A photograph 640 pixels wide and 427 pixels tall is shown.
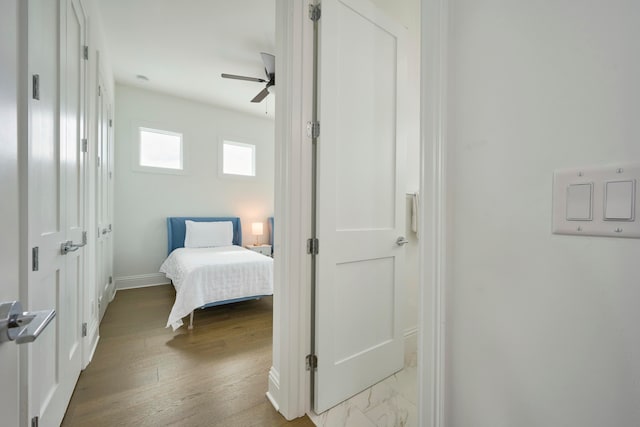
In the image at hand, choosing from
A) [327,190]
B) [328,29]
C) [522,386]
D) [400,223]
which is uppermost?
[328,29]

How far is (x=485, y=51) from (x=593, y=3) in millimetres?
187

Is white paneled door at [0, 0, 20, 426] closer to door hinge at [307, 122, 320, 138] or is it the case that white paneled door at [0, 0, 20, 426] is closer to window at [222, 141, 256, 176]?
door hinge at [307, 122, 320, 138]

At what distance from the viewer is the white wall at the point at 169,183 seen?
3938 millimetres

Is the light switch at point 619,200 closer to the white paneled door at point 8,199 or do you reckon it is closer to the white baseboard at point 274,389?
the white paneled door at point 8,199

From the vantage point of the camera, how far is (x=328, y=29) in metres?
1.46

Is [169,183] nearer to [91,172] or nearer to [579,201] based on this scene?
[91,172]

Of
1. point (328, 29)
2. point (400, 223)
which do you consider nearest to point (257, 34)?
point (328, 29)

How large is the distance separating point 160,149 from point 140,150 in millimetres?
281

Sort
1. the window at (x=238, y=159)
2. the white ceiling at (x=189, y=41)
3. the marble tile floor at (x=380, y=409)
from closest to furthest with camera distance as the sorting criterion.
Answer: the marble tile floor at (x=380, y=409) < the white ceiling at (x=189, y=41) < the window at (x=238, y=159)

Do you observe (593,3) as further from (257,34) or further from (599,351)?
(257,34)

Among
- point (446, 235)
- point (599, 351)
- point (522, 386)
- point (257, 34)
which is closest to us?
point (599, 351)

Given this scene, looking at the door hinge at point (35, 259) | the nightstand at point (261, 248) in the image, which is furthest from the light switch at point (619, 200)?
the nightstand at point (261, 248)

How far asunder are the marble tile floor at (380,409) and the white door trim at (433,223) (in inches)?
35.8

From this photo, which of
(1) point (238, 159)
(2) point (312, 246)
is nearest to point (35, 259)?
(2) point (312, 246)
